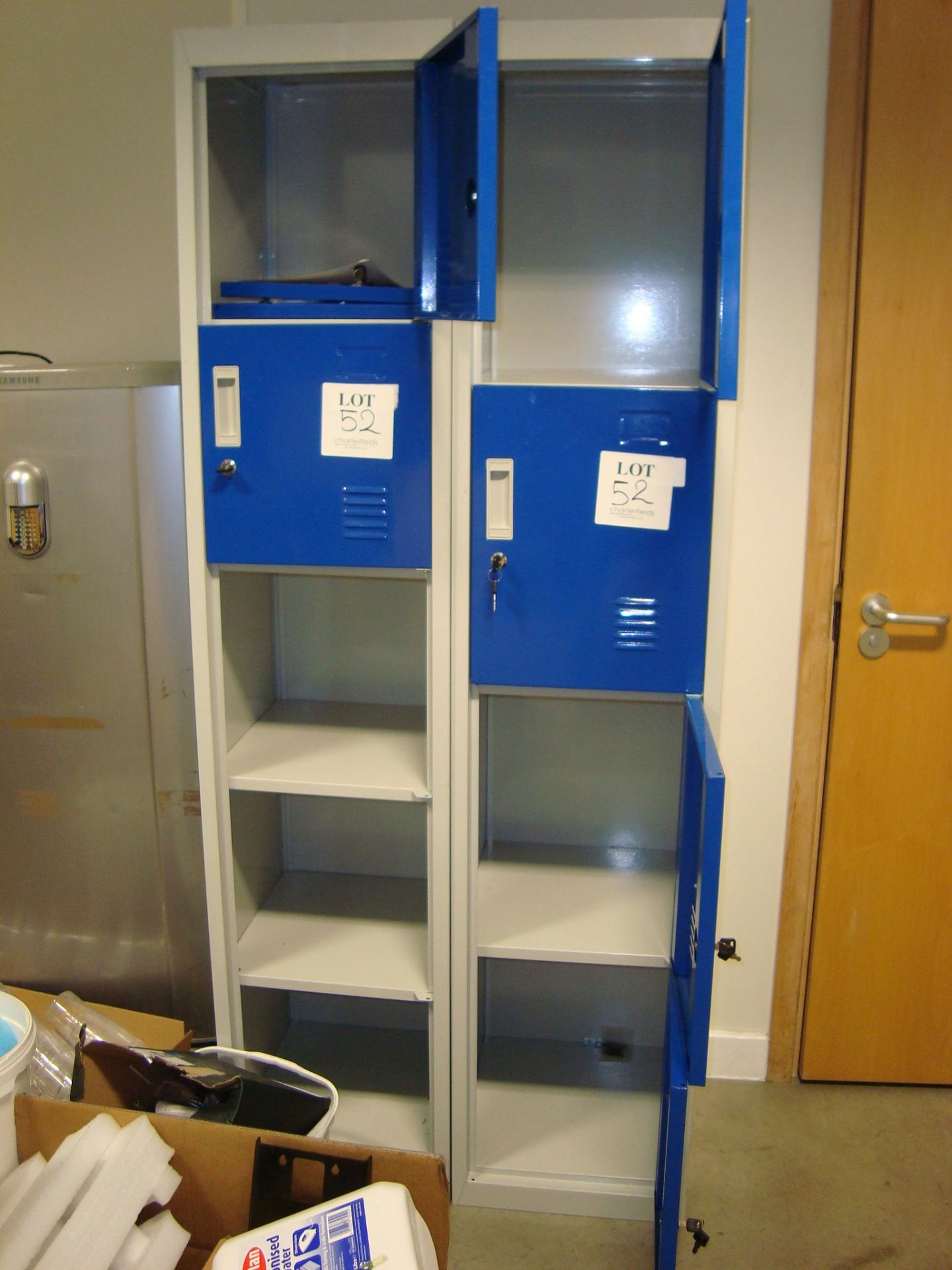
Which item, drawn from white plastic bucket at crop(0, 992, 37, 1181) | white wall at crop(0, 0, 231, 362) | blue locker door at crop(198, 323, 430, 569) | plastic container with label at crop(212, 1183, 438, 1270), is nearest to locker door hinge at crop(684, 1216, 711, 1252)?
plastic container with label at crop(212, 1183, 438, 1270)

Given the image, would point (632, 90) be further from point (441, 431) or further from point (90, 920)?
point (90, 920)

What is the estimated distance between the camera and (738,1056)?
229cm

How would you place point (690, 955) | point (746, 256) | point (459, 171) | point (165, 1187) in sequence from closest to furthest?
point (165, 1187), point (459, 171), point (690, 955), point (746, 256)

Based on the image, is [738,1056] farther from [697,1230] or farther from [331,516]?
[331,516]

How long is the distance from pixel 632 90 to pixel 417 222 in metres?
0.58

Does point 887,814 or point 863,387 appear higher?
point 863,387

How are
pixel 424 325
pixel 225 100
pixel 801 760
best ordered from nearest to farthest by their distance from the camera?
pixel 424 325, pixel 225 100, pixel 801 760

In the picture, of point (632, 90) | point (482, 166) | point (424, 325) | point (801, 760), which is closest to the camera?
point (482, 166)

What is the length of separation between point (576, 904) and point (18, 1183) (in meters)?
1.09

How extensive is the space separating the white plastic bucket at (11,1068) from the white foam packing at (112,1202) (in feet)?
0.26

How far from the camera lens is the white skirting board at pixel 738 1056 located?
2.28m

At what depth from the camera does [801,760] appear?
2.14 metres

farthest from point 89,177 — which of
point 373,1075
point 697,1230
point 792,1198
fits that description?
point 792,1198

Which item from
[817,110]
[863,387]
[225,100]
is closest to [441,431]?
[225,100]
